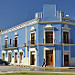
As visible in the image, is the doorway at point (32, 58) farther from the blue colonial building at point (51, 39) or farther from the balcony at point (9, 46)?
the balcony at point (9, 46)

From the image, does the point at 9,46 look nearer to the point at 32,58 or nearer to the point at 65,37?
the point at 32,58

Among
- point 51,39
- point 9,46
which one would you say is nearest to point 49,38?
point 51,39

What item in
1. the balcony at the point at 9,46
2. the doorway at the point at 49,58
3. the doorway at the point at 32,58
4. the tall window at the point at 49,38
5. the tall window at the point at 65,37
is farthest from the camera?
the balcony at the point at 9,46

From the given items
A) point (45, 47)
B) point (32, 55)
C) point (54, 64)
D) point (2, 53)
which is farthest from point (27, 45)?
point (2, 53)

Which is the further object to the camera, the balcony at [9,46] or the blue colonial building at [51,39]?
the balcony at [9,46]

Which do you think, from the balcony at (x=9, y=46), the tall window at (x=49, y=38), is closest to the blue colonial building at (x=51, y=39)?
the tall window at (x=49, y=38)

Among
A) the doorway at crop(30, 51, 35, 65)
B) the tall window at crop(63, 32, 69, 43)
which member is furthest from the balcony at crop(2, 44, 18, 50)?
the tall window at crop(63, 32, 69, 43)

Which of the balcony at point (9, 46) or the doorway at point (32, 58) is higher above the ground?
the balcony at point (9, 46)

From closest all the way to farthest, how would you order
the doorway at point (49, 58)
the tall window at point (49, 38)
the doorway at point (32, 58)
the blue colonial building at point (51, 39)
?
the blue colonial building at point (51, 39)
the doorway at point (49, 58)
the tall window at point (49, 38)
the doorway at point (32, 58)

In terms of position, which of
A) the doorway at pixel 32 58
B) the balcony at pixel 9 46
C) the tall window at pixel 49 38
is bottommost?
the doorway at pixel 32 58

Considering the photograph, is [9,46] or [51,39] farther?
[9,46]

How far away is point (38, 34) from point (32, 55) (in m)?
4.61

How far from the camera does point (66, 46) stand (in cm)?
3353

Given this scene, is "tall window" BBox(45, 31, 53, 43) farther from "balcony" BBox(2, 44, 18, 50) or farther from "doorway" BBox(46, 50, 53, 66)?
"balcony" BBox(2, 44, 18, 50)
